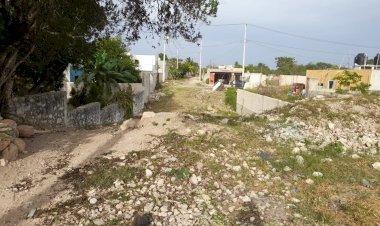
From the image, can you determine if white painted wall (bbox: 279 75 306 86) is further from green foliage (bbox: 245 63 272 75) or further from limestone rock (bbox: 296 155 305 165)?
limestone rock (bbox: 296 155 305 165)

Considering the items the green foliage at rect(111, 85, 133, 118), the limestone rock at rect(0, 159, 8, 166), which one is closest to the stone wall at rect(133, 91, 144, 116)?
the green foliage at rect(111, 85, 133, 118)

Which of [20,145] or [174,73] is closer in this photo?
[20,145]

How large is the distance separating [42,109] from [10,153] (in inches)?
141

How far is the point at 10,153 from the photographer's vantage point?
5.32m

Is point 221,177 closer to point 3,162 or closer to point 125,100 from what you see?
point 3,162

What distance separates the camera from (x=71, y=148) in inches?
242

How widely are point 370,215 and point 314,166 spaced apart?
1.68 metres

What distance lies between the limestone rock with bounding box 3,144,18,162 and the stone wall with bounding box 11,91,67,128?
2802 mm

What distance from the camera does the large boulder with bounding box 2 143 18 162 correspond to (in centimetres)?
526

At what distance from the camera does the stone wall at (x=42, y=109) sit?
804 centimetres

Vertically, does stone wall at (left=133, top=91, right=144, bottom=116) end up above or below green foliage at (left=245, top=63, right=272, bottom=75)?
below

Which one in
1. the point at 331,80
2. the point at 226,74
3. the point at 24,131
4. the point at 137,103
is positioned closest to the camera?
the point at 24,131

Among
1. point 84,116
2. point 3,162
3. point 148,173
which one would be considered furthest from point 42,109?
point 148,173

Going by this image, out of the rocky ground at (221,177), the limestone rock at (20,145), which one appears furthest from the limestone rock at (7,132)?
the rocky ground at (221,177)
